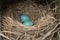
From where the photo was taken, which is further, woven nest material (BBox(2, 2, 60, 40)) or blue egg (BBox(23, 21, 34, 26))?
blue egg (BBox(23, 21, 34, 26))

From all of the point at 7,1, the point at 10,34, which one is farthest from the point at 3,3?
the point at 10,34

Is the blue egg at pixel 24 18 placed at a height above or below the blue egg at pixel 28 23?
above

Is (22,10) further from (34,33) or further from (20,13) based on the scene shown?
(34,33)

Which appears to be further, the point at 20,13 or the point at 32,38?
the point at 20,13

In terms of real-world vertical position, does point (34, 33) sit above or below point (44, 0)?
below

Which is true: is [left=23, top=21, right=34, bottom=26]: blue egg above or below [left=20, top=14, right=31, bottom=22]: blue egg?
below

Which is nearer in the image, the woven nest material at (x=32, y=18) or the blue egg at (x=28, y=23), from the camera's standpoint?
the woven nest material at (x=32, y=18)

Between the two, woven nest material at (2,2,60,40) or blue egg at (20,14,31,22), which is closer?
woven nest material at (2,2,60,40)

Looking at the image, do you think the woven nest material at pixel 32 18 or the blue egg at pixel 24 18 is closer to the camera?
the woven nest material at pixel 32 18
